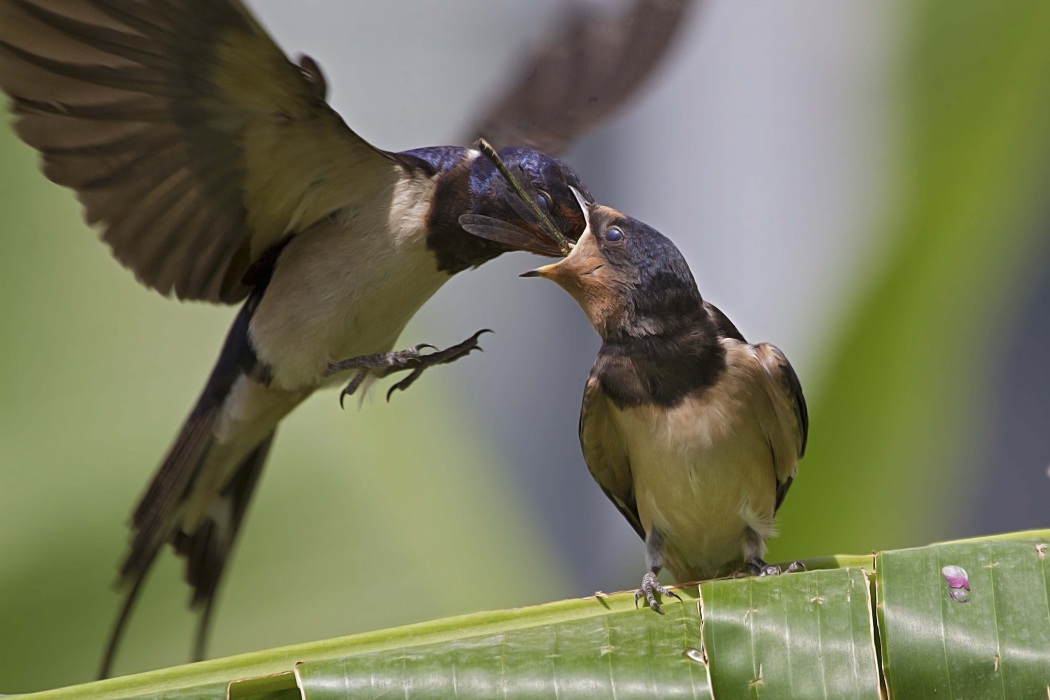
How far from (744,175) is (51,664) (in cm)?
273

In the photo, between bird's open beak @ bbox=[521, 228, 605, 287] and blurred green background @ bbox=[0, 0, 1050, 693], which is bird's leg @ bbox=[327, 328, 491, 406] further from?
blurred green background @ bbox=[0, 0, 1050, 693]

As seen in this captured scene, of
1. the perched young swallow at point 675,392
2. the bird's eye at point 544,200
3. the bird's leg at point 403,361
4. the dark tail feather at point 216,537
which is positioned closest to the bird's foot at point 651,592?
the perched young swallow at point 675,392

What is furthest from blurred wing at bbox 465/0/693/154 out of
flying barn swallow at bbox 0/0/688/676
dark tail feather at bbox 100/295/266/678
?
dark tail feather at bbox 100/295/266/678

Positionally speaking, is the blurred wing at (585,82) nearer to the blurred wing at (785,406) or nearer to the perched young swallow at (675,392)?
the perched young swallow at (675,392)

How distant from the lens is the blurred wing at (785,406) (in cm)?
165

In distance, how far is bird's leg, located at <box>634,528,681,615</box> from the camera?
134cm

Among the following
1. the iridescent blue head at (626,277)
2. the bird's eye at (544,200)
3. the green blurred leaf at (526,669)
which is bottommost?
the green blurred leaf at (526,669)

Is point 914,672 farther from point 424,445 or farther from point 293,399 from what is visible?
point 424,445

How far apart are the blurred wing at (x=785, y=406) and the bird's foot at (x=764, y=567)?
0.46 ft

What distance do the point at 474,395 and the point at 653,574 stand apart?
2268mm

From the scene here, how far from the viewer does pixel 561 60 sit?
8.39 ft

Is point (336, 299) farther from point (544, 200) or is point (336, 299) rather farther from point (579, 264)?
point (579, 264)

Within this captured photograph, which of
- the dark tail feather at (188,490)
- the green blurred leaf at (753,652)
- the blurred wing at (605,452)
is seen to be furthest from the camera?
the dark tail feather at (188,490)

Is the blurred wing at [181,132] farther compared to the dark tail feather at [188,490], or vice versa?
the dark tail feather at [188,490]
